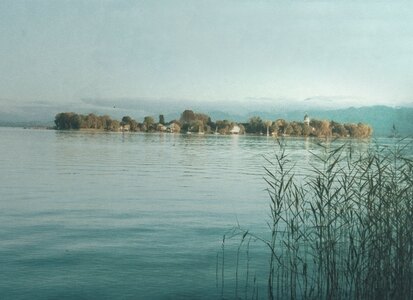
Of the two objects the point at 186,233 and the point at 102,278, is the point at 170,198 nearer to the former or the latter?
the point at 186,233

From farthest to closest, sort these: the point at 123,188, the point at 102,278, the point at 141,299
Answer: the point at 123,188 → the point at 102,278 → the point at 141,299

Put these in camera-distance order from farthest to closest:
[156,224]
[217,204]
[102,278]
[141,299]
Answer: [217,204], [156,224], [102,278], [141,299]

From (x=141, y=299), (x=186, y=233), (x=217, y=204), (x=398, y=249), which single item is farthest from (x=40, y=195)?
(x=398, y=249)

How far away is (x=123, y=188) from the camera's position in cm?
3862

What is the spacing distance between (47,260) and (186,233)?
6409 millimetres

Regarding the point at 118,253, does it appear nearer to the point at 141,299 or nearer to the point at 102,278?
the point at 102,278

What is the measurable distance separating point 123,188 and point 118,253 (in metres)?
19.6

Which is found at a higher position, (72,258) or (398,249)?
(398,249)

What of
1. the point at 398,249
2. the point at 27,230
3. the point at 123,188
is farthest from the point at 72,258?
the point at 123,188

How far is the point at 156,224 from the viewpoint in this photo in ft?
81.4

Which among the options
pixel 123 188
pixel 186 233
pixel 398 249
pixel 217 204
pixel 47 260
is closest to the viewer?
pixel 398 249

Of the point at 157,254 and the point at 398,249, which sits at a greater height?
the point at 398,249

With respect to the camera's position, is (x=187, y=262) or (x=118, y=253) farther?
(x=118, y=253)

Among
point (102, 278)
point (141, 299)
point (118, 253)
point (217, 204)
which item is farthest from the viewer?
point (217, 204)
